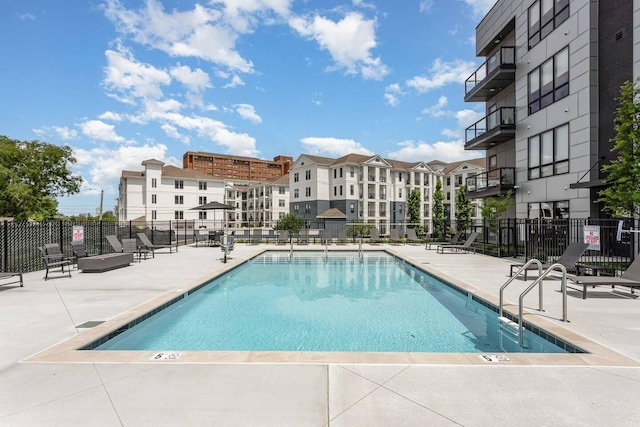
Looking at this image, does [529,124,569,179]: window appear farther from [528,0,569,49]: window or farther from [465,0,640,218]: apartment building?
[528,0,569,49]: window

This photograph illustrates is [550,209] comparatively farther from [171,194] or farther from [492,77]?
[171,194]

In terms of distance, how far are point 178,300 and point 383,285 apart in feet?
18.0

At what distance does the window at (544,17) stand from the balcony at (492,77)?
1.46 metres

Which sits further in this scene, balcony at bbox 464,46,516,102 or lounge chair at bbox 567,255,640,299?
balcony at bbox 464,46,516,102

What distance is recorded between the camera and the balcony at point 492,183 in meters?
17.6

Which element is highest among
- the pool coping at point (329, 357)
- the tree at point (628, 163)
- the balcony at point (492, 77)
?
the balcony at point (492, 77)

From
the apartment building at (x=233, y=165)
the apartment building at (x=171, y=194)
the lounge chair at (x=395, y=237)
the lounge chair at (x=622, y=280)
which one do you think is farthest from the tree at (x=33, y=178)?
the apartment building at (x=233, y=165)

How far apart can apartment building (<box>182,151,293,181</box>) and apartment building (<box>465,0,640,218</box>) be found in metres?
105

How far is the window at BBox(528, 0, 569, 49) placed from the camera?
14.5 m

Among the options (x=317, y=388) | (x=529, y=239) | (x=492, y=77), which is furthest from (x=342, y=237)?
(x=317, y=388)

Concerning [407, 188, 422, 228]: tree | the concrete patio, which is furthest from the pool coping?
[407, 188, 422, 228]: tree

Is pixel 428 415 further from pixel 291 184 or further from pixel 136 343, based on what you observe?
pixel 291 184

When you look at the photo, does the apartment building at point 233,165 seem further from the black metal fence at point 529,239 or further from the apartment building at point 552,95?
the black metal fence at point 529,239

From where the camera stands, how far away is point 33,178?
3150 cm
